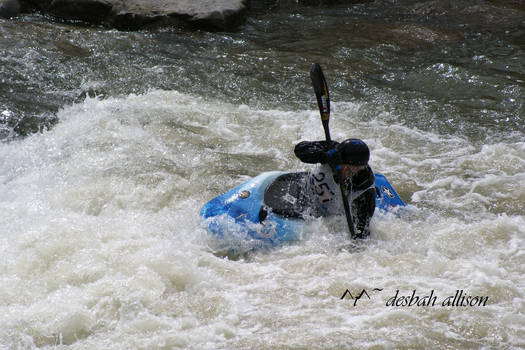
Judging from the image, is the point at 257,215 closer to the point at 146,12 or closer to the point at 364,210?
the point at 364,210

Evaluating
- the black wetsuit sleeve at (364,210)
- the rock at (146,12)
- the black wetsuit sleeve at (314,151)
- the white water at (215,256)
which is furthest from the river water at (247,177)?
the black wetsuit sleeve at (314,151)

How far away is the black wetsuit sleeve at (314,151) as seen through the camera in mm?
4102

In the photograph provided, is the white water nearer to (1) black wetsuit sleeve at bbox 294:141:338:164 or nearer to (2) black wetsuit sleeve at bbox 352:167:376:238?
(2) black wetsuit sleeve at bbox 352:167:376:238

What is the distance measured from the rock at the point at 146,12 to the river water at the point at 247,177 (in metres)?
0.34

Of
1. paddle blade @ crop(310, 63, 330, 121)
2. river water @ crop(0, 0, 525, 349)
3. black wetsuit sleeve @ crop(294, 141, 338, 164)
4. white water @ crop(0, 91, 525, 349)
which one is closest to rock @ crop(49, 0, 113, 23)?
river water @ crop(0, 0, 525, 349)

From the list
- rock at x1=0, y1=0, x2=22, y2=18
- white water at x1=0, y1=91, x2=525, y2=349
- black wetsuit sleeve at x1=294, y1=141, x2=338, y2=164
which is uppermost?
rock at x1=0, y1=0, x2=22, y2=18

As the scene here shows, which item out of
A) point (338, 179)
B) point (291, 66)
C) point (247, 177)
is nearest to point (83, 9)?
point (291, 66)

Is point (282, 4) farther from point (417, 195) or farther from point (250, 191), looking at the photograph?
point (250, 191)

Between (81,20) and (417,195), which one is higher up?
(81,20)

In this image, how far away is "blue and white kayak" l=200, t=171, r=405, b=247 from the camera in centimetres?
419

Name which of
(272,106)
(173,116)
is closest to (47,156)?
(173,116)

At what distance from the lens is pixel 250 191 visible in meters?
4.42

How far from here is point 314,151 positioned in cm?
410

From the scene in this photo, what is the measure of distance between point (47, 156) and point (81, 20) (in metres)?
4.97
